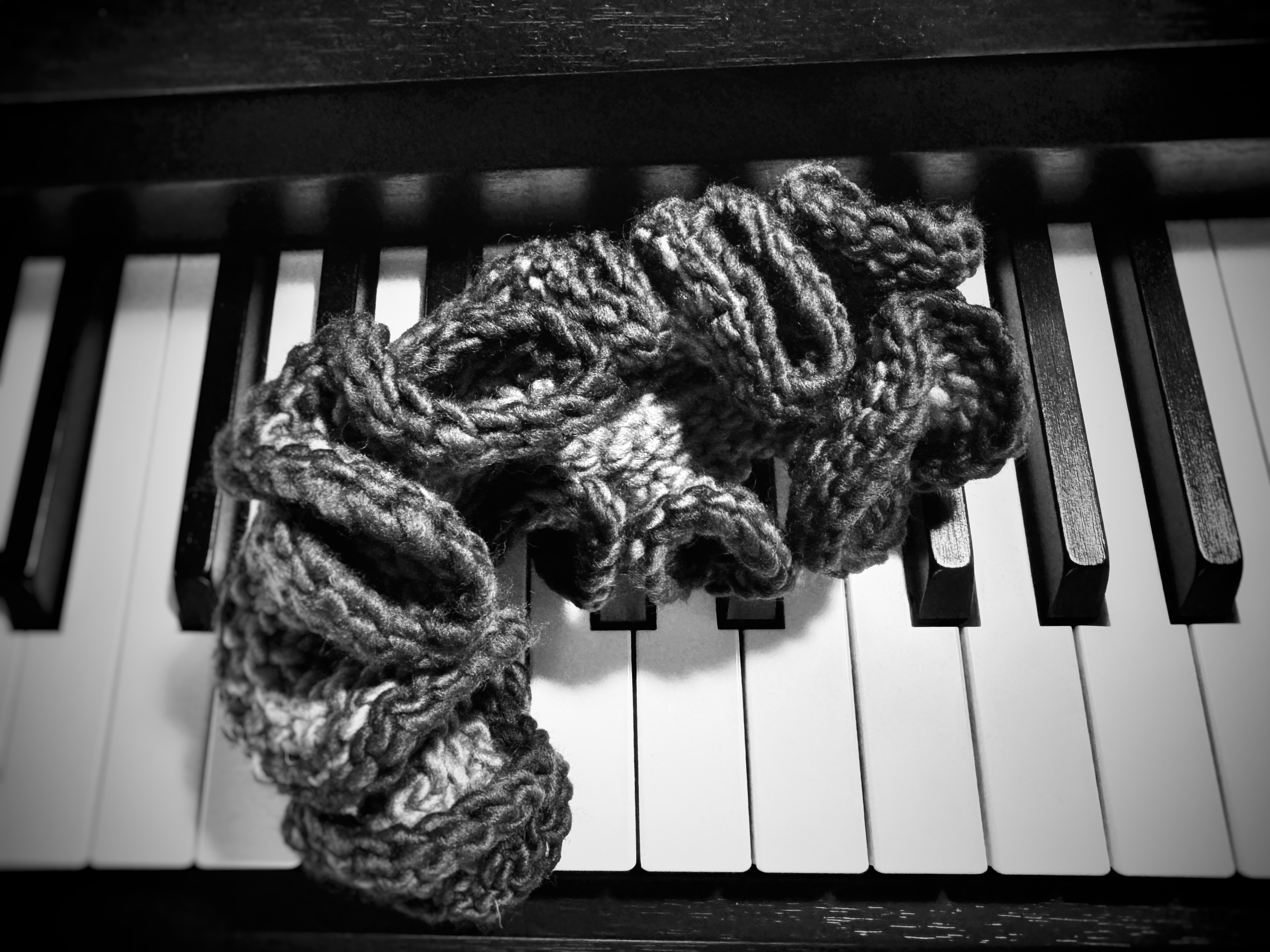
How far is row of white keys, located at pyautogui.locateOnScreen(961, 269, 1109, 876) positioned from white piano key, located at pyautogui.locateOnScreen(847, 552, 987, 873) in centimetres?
1

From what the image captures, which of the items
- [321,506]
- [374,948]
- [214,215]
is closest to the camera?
[321,506]

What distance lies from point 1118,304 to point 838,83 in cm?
32

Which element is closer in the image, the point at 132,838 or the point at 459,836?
the point at 459,836

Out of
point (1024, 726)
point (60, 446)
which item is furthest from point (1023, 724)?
point (60, 446)

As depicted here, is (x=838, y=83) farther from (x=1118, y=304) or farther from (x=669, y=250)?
(x=1118, y=304)

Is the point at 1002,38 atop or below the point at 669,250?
atop

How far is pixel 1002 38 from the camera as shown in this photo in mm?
681

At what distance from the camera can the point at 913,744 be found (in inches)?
27.1

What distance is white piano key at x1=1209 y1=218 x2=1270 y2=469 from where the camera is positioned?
2.44 ft

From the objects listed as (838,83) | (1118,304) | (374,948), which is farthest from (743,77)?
(374,948)

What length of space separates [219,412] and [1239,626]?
2.83ft

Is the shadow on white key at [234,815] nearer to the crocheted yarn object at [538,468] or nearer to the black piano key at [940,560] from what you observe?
the crocheted yarn object at [538,468]

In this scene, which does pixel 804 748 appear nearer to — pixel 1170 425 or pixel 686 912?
pixel 686 912

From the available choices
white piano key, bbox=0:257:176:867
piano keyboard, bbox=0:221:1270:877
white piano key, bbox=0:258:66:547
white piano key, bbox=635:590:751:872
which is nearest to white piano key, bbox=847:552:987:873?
piano keyboard, bbox=0:221:1270:877
